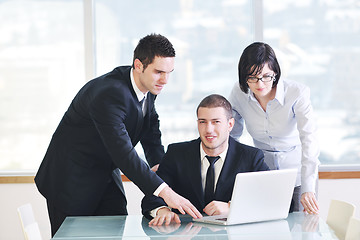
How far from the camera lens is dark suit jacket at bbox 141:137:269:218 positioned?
2.67 m

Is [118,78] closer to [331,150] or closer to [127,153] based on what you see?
[127,153]

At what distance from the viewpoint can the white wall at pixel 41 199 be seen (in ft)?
14.0

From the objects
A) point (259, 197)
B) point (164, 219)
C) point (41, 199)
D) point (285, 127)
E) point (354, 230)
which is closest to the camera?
point (354, 230)

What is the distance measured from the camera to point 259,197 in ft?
7.52

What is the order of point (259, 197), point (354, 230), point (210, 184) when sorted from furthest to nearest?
1. point (210, 184)
2. point (259, 197)
3. point (354, 230)

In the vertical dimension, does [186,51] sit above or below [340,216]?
above

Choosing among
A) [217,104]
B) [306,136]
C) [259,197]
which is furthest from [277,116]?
[259,197]

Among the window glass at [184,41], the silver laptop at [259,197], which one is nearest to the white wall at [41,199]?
the window glass at [184,41]

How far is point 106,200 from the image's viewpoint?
294cm

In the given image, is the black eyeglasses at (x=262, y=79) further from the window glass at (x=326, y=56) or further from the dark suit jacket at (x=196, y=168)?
the window glass at (x=326, y=56)

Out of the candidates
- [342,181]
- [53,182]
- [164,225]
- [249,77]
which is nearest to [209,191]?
[164,225]

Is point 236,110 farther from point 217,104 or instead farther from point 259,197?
point 259,197

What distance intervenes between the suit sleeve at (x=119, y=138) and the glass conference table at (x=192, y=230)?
176 millimetres

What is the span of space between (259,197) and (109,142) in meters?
0.68
